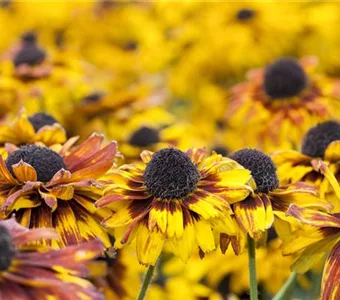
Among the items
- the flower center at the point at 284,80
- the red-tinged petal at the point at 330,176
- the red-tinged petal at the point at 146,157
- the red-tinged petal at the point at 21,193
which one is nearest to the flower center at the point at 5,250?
the red-tinged petal at the point at 21,193

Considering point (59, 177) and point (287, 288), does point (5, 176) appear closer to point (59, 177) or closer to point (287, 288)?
point (59, 177)

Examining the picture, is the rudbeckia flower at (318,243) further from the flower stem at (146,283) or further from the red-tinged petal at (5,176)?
the red-tinged petal at (5,176)

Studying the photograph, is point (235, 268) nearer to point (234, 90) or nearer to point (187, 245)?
point (234, 90)

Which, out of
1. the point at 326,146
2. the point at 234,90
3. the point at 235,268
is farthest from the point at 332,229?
the point at 234,90

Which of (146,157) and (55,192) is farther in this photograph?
(146,157)

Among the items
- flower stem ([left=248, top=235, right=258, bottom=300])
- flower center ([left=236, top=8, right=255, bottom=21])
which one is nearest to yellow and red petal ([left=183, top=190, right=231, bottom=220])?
flower stem ([left=248, top=235, right=258, bottom=300])

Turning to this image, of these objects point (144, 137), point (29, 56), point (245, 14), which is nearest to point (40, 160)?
point (144, 137)

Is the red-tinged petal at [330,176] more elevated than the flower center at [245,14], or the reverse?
the red-tinged petal at [330,176]
